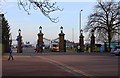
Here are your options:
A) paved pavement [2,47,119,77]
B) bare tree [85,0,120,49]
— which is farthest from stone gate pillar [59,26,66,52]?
paved pavement [2,47,119,77]

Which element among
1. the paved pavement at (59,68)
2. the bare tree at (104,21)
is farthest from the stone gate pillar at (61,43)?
the paved pavement at (59,68)

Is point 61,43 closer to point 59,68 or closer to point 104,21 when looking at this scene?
point 104,21

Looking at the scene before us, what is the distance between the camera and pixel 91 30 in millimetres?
79750

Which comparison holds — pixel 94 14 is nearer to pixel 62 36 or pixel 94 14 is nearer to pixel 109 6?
pixel 109 6

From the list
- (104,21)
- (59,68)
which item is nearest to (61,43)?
(104,21)

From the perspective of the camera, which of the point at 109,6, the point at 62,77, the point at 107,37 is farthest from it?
the point at 107,37

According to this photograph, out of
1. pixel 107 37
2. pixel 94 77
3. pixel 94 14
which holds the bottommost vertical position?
pixel 94 77

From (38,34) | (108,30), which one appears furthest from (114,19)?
(38,34)

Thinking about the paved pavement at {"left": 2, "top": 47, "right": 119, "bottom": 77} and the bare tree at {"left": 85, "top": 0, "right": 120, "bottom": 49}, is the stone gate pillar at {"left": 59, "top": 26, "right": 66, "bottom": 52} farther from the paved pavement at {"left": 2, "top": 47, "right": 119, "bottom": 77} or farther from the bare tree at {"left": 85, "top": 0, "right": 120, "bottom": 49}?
the paved pavement at {"left": 2, "top": 47, "right": 119, "bottom": 77}

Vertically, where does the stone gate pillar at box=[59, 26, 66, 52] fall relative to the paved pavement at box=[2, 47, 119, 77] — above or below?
above

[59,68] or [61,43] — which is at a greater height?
[61,43]

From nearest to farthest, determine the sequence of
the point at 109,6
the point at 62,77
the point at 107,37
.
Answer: the point at 62,77 → the point at 109,6 → the point at 107,37

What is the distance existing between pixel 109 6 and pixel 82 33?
12.3 meters

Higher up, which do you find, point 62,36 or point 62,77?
point 62,36
